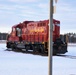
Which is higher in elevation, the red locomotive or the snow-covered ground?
the red locomotive

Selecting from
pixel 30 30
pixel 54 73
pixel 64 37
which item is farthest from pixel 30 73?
pixel 30 30

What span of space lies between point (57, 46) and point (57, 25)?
10.6 ft

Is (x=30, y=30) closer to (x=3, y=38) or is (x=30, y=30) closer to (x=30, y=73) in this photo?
(x=30, y=73)

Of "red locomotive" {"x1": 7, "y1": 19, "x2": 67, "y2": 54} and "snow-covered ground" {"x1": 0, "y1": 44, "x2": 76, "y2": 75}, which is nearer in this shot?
"snow-covered ground" {"x1": 0, "y1": 44, "x2": 76, "y2": 75}

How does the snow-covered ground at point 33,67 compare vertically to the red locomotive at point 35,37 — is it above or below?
below

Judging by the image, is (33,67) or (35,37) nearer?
(33,67)

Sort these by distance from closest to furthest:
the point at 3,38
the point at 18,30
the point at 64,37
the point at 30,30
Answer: the point at 64,37 → the point at 30,30 → the point at 18,30 → the point at 3,38

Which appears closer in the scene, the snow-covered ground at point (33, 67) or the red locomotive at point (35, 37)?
the snow-covered ground at point (33, 67)

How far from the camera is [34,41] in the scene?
29.6 meters

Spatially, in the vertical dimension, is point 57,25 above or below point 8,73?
above

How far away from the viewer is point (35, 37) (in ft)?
98.0

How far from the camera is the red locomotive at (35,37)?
87.8ft

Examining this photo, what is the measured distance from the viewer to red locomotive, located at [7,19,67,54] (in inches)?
1054

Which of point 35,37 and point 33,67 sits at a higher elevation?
point 35,37
